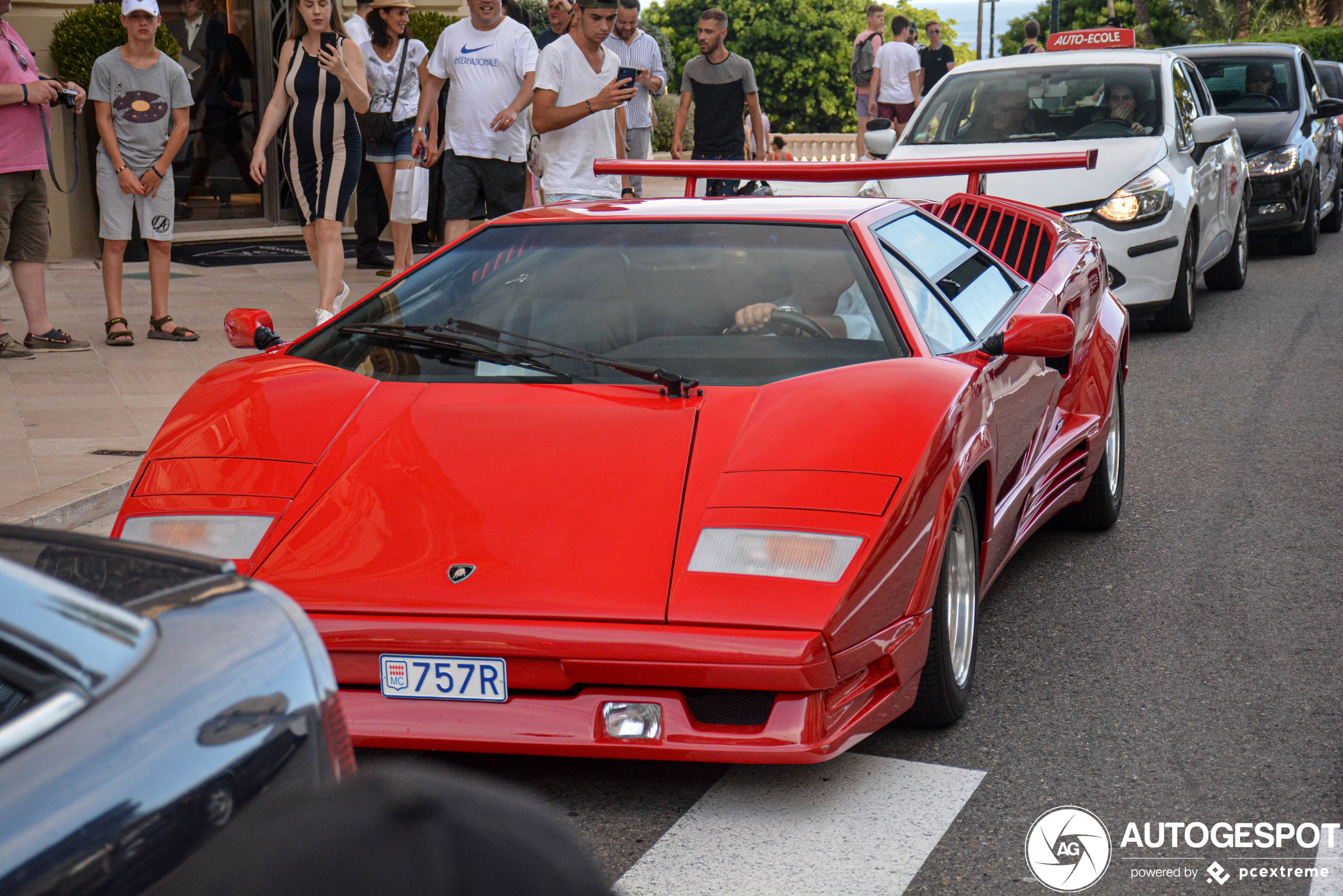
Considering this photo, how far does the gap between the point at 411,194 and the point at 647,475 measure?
679 cm

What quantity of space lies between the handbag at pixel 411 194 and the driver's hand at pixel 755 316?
5957 mm

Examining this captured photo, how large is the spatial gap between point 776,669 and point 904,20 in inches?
664

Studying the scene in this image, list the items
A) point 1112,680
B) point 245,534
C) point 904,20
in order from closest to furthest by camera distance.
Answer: point 245,534 → point 1112,680 → point 904,20

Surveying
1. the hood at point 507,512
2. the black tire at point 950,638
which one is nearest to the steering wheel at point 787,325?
the hood at point 507,512

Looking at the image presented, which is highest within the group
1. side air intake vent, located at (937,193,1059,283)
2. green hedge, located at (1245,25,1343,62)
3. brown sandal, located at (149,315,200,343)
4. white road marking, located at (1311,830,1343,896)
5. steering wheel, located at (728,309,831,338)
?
green hedge, located at (1245,25,1343,62)

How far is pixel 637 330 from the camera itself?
4.04 meters

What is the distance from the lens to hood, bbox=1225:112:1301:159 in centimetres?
1295

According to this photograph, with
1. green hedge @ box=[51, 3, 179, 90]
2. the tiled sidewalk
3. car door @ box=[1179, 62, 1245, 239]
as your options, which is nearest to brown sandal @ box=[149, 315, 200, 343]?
the tiled sidewalk

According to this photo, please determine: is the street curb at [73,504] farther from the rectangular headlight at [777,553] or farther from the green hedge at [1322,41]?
the green hedge at [1322,41]

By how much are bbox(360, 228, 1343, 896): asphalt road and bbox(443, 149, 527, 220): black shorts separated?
13.1ft

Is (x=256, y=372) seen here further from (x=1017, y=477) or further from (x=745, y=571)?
(x=1017, y=477)

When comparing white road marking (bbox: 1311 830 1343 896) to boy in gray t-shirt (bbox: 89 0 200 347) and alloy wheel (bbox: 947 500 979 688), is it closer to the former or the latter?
alloy wheel (bbox: 947 500 979 688)

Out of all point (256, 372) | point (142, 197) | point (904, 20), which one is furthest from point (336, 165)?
point (904, 20)

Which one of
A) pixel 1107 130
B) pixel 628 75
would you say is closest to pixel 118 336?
pixel 628 75
